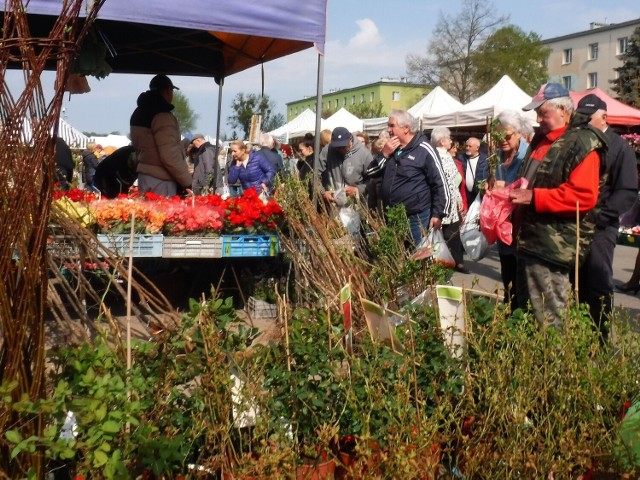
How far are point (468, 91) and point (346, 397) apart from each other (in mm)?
49309

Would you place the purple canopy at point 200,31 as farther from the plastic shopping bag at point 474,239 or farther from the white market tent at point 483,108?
the white market tent at point 483,108

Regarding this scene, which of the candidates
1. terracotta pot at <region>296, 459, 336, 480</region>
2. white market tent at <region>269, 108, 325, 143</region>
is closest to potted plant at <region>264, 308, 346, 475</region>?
terracotta pot at <region>296, 459, 336, 480</region>

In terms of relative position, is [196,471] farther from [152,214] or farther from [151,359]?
[152,214]

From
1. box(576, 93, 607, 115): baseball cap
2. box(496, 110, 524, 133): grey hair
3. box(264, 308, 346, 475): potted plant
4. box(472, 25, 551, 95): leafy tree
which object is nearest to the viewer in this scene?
box(264, 308, 346, 475): potted plant

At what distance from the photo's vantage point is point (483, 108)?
15.4 meters

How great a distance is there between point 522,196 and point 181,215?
2990mm

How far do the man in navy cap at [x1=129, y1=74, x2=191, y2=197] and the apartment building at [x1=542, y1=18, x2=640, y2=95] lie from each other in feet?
212

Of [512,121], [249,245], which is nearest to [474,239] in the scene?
[512,121]

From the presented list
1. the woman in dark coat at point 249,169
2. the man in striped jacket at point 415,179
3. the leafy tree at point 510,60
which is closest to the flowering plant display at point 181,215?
the man in striped jacket at point 415,179

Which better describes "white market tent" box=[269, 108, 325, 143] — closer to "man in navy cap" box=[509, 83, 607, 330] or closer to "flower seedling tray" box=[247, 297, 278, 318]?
"flower seedling tray" box=[247, 297, 278, 318]

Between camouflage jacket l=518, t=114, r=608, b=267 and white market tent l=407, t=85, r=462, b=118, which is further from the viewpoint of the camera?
white market tent l=407, t=85, r=462, b=118

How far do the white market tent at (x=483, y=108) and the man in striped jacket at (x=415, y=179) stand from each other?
9203mm

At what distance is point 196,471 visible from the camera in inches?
101

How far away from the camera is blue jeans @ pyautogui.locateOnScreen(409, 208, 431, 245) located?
607 cm
